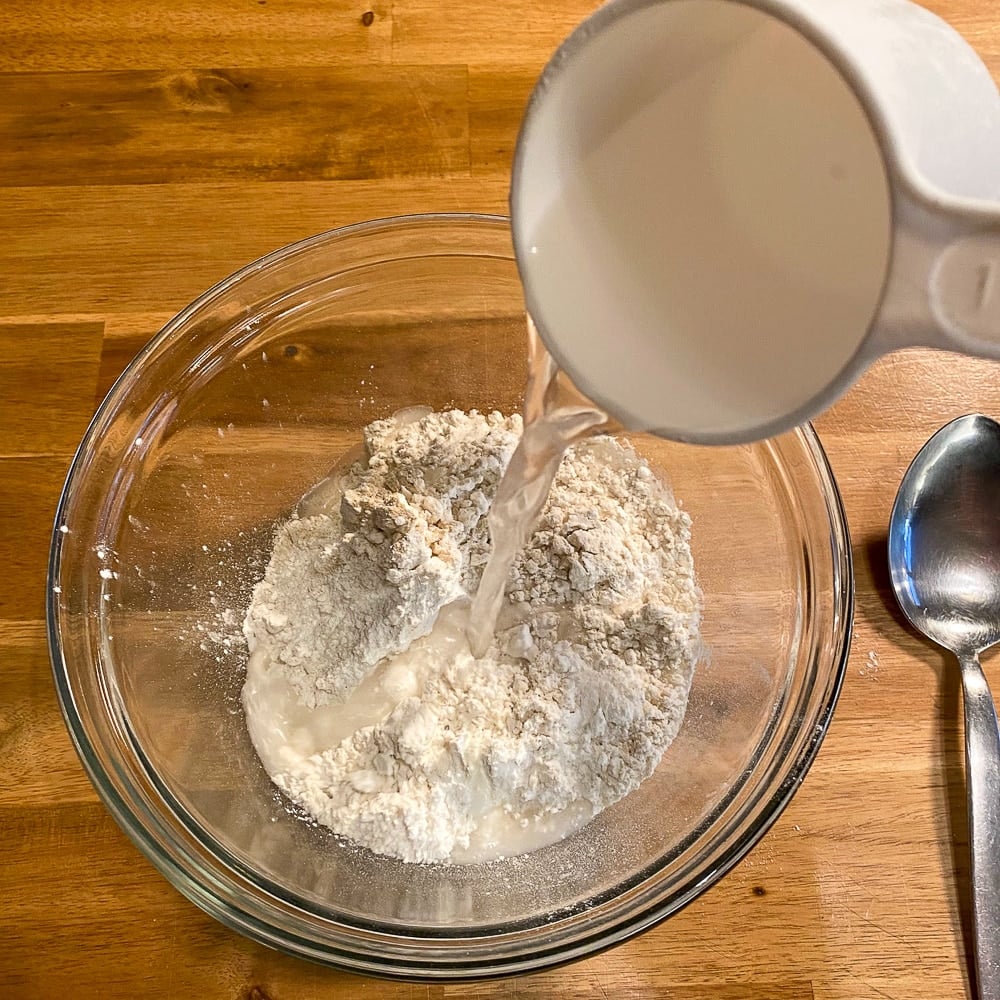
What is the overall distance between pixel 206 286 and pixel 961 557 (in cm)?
102

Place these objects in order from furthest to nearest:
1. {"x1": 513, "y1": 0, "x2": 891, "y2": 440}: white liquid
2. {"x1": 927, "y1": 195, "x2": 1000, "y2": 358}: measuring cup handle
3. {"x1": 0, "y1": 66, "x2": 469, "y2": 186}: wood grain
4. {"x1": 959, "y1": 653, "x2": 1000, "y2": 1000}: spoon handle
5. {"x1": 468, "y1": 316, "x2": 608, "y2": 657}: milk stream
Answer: {"x1": 0, "y1": 66, "x2": 469, "y2": 186}: wood grain < {"x1": 959, "y1": 653, "x2": 1000, "y2": 1000}: spoon handle < {"x1": 468, "y1": 316, "x2": 608, "y2": 657}: milk stream < {"x1": 513, "y1": 0, "x2": 891, "y2": 440}: white liquid < {"x1": 927, "y1": 195, "x2": 1000, "y2": 358}: measuring cup handle

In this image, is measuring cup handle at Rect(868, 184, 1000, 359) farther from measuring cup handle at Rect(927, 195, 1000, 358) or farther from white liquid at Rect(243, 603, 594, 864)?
white liquid at Rect(243, 603, 594, 864)

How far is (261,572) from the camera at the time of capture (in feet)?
3.39

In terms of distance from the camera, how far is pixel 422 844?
887 mm

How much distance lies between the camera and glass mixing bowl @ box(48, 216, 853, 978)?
2.69 feet

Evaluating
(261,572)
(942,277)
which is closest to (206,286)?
(261,572)

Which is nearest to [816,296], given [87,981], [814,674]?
[814,674]

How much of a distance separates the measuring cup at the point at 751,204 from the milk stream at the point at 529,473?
0.31 feet

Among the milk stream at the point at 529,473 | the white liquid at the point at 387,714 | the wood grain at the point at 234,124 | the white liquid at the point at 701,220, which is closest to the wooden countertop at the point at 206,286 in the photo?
the wood grain at the point at 234,124

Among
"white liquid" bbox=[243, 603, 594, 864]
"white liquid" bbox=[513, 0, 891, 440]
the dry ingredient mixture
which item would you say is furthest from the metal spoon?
"white liquid" bbox=[513, 0, 891, 440]

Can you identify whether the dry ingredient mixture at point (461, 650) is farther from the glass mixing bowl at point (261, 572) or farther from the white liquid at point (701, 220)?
the white liquid at point (701, 220)

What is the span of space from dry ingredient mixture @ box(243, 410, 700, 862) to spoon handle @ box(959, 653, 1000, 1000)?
32 centimetres

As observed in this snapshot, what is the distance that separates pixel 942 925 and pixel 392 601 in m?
0.68

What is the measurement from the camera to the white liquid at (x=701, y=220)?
1.74 feet
